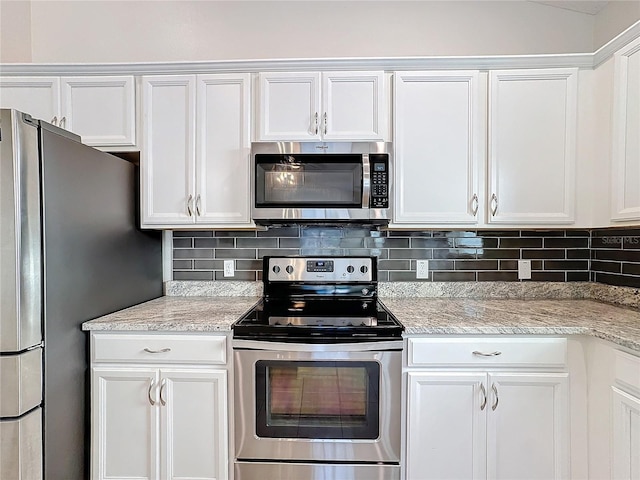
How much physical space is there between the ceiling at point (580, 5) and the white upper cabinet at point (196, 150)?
6.24 ft

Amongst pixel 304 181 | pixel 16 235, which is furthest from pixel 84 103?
pixel 304 181

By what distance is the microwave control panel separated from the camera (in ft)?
6.08

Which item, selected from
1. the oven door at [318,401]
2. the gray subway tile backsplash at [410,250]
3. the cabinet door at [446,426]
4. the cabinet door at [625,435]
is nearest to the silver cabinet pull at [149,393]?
the oven door at [318,401]

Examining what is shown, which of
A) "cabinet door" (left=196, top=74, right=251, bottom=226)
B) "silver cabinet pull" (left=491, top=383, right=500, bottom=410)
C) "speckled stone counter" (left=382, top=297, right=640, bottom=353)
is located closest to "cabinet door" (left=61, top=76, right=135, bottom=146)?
"cabinet door" (left=196, top=74, right=251, bottom=226)

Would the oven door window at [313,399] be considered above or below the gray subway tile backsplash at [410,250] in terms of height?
below

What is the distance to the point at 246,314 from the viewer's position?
5.85ft

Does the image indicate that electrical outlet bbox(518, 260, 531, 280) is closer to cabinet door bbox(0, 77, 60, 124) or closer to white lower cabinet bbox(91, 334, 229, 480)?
white lower cabinet bbox(91, 334, 229, 480)

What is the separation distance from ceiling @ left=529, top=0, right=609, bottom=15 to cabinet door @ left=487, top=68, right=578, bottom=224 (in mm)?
591

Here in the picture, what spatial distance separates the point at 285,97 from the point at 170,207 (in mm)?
871

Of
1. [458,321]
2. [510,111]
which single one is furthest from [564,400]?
[510,111]

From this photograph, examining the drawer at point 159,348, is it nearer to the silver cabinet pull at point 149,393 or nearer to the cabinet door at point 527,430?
the silver cabinet pull at point 149,393

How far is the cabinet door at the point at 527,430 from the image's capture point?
1.55m

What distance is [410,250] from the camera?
7.40ft

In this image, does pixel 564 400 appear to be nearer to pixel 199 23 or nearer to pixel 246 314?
pixel 246 314
